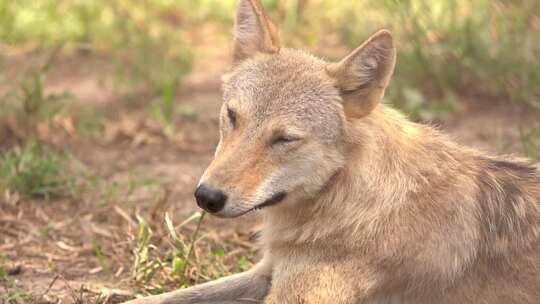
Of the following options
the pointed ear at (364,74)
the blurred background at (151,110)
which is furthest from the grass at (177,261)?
the pointed ear at (364,74)

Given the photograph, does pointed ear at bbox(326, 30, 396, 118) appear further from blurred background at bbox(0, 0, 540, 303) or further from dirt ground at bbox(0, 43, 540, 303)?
dirt ground at bbox(0, 43, 540, 303)

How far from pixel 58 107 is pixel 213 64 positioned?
2.69 m

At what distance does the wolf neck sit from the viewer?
15.5 feet

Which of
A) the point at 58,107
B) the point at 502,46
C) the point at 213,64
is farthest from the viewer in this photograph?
the point at 213,64

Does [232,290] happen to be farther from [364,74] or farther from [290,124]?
[364,74]

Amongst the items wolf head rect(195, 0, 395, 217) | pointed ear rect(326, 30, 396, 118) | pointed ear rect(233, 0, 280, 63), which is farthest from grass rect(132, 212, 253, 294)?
pointed ear rect(326, 30, 396, 118)

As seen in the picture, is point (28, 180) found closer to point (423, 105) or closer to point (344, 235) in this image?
point (344, 235)

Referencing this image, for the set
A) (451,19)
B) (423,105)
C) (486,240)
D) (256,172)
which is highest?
(256,172)

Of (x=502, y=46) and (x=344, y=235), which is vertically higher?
(x=344, y=235)

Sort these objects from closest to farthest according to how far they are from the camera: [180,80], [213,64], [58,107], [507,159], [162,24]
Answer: [507,159] → [58,107] → [180,80] → [213,64] → [162,24]

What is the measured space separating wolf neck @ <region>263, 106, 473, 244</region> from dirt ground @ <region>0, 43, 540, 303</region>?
1206 mm

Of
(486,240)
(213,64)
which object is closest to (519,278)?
(486,240)

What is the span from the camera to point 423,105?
860 centimetres

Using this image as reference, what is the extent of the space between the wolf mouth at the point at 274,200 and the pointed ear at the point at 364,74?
54cm
